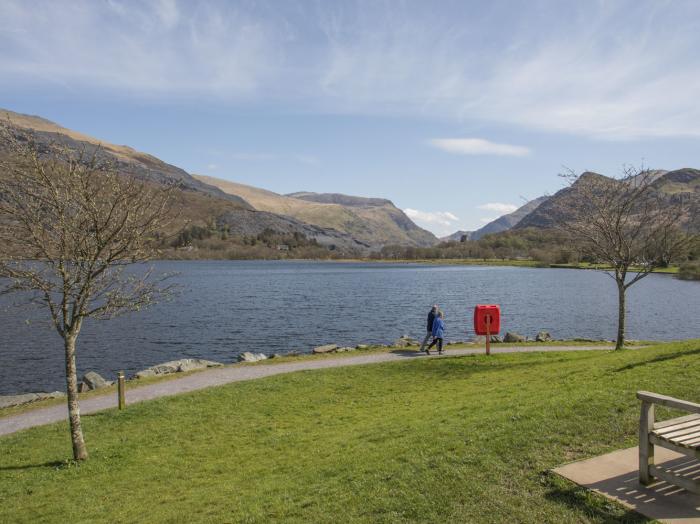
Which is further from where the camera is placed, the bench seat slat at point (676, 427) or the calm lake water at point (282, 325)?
the calm lake water at point (282, 325)

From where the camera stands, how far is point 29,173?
11609 mm

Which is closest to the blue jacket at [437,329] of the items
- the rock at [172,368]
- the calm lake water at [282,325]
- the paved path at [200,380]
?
the paved path at [200,380]

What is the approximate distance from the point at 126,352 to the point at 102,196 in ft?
97.8

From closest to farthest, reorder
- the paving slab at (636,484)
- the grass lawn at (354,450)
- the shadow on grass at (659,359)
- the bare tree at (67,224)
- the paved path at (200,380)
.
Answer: the paving slab at (636,484), the grass lawn at (354,450), the bare tree at (67,224), the shadow on grass at (659,359), the paved path at (200,380)

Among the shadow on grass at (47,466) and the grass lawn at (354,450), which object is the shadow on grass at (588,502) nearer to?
the grass lawn at (354,450)

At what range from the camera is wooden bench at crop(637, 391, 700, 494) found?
659cm

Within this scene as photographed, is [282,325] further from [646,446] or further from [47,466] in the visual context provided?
[646,446]

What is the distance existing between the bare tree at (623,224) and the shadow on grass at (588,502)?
17.1m

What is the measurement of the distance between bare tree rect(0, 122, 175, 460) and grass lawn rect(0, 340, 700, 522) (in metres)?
2.22

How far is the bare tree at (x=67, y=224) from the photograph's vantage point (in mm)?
11508

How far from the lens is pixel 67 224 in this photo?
1152 cm

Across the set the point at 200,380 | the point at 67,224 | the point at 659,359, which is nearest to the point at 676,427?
the point at 659,359

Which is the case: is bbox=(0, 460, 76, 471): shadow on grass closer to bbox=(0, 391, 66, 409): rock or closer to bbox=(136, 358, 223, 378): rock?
bbox=(0, 391, 66, 409): rock

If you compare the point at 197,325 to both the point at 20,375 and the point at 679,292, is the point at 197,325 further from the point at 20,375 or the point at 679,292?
the point at 679,292
